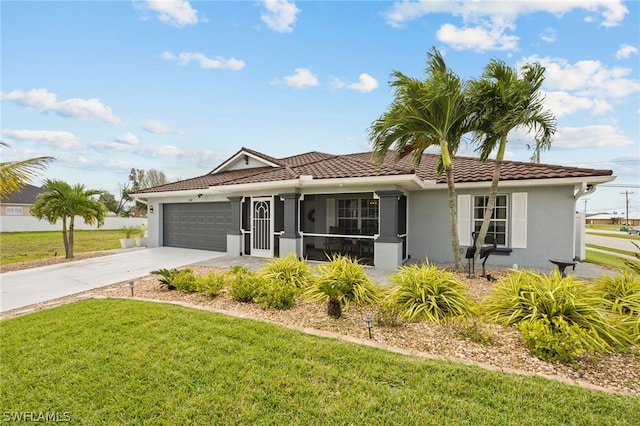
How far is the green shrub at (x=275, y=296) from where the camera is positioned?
5.45m

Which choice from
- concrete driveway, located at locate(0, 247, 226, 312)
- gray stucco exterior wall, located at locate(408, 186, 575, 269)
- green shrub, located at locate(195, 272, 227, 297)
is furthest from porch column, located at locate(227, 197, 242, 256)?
gray stucco exterior wall, located at locate(408, 186, 575, 269)

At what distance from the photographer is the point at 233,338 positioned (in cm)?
415

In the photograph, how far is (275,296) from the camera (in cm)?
544

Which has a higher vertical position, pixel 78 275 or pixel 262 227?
pixel 262 227

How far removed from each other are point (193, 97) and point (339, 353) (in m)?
14.6

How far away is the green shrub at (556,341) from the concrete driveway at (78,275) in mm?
9694

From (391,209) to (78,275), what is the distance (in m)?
10.3

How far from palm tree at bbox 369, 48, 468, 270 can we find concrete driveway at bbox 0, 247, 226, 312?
8.63 metres

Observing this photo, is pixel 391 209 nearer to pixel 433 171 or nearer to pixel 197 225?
pixel 433 171

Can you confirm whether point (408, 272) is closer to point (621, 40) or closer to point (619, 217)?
point (621, 40)

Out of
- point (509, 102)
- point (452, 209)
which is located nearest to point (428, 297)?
point (452, 209)

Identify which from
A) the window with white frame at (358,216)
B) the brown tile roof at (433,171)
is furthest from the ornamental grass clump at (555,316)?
the window with white frame at (358,216)

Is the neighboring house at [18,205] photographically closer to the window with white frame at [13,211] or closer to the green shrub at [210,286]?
the window with white frame at [13,211]

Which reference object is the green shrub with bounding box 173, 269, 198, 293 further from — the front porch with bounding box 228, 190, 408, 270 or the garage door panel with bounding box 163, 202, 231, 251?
the garage door panel with bounding box 163, 202, 231, 251
